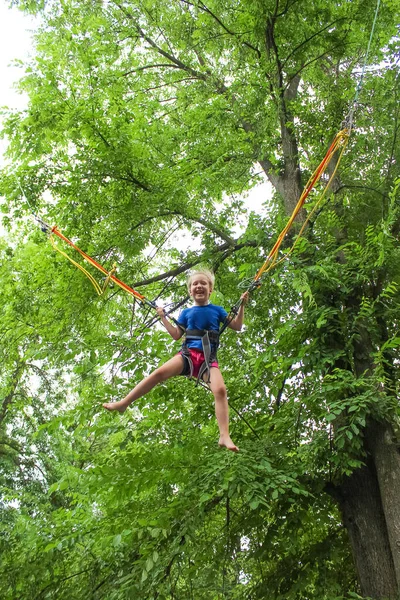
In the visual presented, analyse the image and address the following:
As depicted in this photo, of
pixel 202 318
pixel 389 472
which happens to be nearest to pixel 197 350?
pixel 202 318

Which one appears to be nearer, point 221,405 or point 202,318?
point 221,405

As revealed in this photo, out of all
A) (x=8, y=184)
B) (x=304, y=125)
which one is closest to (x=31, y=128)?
(x=8, y=184)

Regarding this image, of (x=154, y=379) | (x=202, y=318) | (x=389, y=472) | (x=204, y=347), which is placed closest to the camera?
(x=154, y=379)

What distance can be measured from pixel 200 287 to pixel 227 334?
3.20m

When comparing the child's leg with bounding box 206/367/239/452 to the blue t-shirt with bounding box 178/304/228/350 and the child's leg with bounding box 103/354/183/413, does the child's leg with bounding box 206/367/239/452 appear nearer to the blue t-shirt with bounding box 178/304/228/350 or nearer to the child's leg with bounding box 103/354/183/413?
the child's leg with bounding box 103/354/183/413

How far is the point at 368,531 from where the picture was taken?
16.0 ft

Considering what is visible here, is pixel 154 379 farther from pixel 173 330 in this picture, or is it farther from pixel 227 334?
pixel 227 334

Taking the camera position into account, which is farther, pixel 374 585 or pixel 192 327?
pixel 374 585

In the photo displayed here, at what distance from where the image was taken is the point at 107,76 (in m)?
6.43

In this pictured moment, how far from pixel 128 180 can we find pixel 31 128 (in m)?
1.19

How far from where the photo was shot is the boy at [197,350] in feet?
12.3

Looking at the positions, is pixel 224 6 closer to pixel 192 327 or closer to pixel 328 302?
pixel 328 302

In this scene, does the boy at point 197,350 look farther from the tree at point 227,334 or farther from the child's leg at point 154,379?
the tree at point 227,334

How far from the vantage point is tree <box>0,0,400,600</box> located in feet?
14.8
